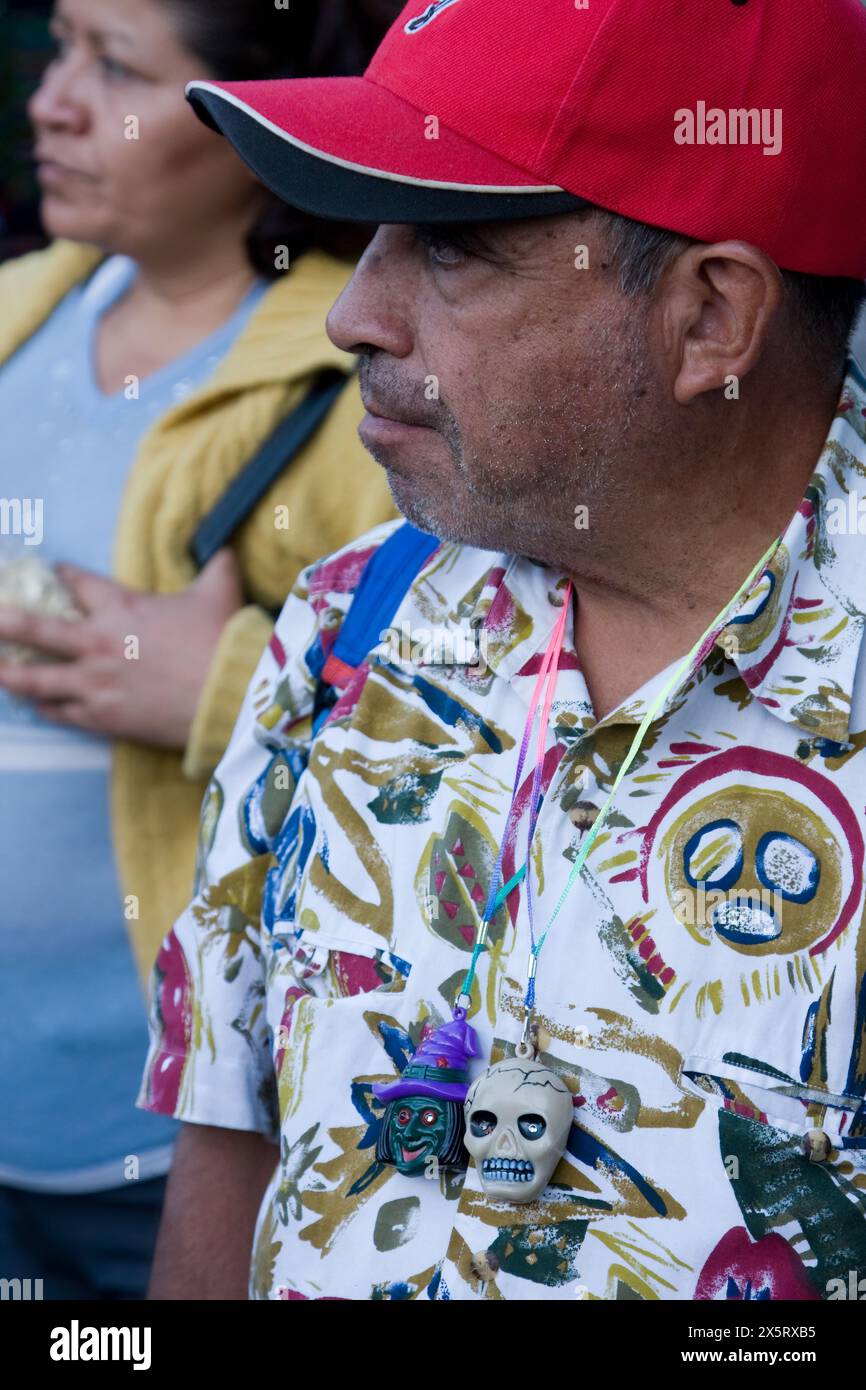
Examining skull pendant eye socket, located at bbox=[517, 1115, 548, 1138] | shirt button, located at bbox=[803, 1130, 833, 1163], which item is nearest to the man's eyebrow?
skull pendant eye socket, located at bbox=[517, 1115, 548, 1138]

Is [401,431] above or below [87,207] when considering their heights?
below

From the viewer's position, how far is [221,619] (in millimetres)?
2293

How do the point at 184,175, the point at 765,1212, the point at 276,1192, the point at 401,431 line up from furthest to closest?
1. the point at 184,175
2. the point at 276,1192
3. the point at 401,431
4. the point at 765,1212

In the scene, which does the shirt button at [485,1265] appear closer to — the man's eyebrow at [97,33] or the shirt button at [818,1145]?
the shirt button at [818,1145]

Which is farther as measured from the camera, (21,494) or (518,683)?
(21,494)

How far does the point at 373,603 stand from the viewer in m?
1.68

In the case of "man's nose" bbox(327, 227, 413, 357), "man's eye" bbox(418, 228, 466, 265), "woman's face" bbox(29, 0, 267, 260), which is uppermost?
"woman's face" bbox(29, 0, 267, 260)

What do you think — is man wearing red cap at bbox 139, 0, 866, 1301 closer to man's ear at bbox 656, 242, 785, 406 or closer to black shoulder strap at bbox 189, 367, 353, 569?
man's ear at bbox 656, 242, 785, 406

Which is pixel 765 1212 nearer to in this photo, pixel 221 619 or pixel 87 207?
pixel 221 619

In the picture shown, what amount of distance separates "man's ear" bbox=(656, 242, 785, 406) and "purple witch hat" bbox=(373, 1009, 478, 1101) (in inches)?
23.9

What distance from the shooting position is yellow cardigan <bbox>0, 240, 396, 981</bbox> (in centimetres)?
226
